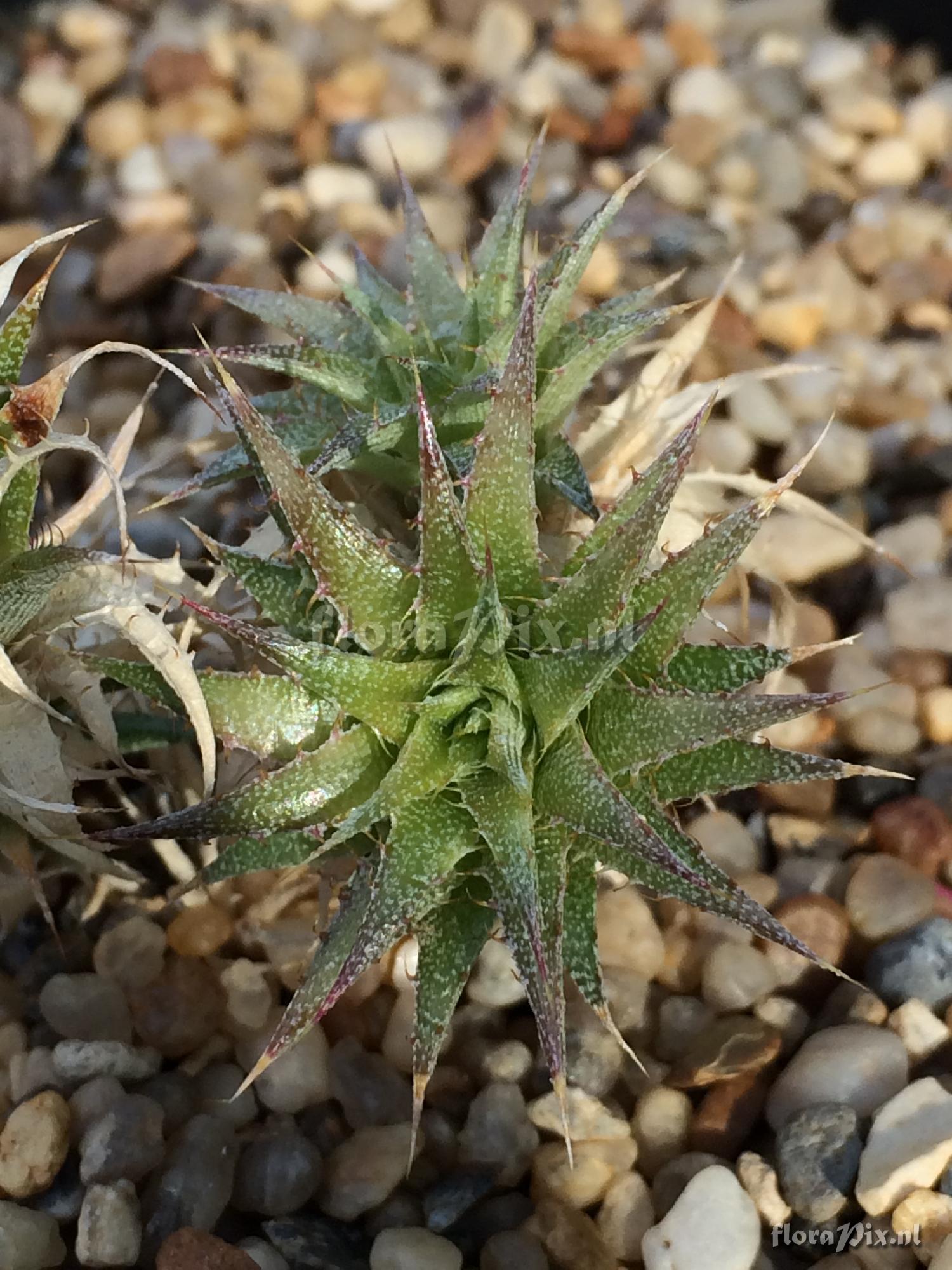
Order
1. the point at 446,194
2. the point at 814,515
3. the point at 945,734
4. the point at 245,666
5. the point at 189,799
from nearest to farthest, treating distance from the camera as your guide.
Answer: the point at 245,666 < the point at 189,799 < the point at 814,515 < the point at 945,734 < the point at 446,194

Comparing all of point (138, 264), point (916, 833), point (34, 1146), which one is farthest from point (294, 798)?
point (138, 264)

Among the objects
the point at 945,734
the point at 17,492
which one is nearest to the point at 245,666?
the point at 17,492

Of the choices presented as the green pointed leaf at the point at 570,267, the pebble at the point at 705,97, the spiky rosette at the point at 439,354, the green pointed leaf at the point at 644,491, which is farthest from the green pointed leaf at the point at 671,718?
the pebble at the point at 705,97

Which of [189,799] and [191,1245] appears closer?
[191,1245]

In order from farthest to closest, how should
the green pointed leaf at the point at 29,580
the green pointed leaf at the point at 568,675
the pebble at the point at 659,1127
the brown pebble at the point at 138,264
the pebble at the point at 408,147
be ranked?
the pebble at the point at 408,147 < the brown pebble at the point at 138,264 < the pebble at the point at 659,1127 < the green pointed leaf at the point at 29,580 < the green pointed leaf at the point at 568,675

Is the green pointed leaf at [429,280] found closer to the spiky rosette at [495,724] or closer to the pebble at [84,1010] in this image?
the spiky rosette at [495,724]

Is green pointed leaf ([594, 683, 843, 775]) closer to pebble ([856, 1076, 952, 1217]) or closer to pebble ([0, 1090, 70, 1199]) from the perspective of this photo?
pebble ([856, 1076, 952, 1217])

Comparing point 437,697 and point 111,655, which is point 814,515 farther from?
point 111,655
